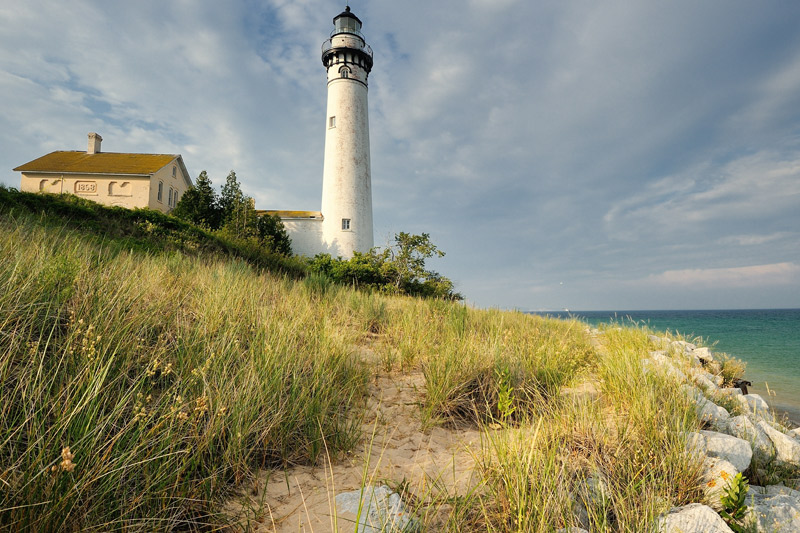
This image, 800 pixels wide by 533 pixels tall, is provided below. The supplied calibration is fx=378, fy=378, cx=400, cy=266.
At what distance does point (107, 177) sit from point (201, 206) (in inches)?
291

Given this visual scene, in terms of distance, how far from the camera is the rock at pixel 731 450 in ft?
9.59

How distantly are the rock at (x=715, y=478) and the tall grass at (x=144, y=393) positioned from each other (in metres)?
2.49

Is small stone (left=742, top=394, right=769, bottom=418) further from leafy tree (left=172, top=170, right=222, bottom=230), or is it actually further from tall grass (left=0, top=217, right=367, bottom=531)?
leafy tree (left=172, top=170, right=222, bottom=230)

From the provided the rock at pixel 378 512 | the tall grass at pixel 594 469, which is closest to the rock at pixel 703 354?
the tall grass at pixel 594 469

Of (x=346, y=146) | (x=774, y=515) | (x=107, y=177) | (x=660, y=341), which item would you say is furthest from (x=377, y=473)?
(x=107, y=177)

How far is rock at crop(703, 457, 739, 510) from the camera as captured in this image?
96.0 inches

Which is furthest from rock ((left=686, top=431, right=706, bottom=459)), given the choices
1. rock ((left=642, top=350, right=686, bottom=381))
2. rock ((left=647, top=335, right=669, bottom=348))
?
rock ((left=647, top=335, right=669, bottom=348))

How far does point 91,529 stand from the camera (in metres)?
1.69

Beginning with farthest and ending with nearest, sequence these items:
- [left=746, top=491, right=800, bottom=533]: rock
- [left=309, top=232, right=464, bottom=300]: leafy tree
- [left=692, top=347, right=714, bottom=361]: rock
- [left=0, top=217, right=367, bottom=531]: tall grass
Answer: [left=309, top=232, right=464, bottom=300]: leafy tree
[left=692, top=347, right=714, bottom=361]: rock
[left=746, top=491, right=800, bottom=533]: rock
[left=0, top=217, right=367, bottom=531]: tall grass

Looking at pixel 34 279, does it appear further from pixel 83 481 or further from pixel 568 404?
pixel 568 404

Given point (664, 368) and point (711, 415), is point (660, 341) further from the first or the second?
point (711, 415)

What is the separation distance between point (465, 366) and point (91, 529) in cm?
321

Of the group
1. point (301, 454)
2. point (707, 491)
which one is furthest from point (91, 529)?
point (707, 491)

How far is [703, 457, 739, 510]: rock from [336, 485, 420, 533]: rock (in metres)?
1.97
